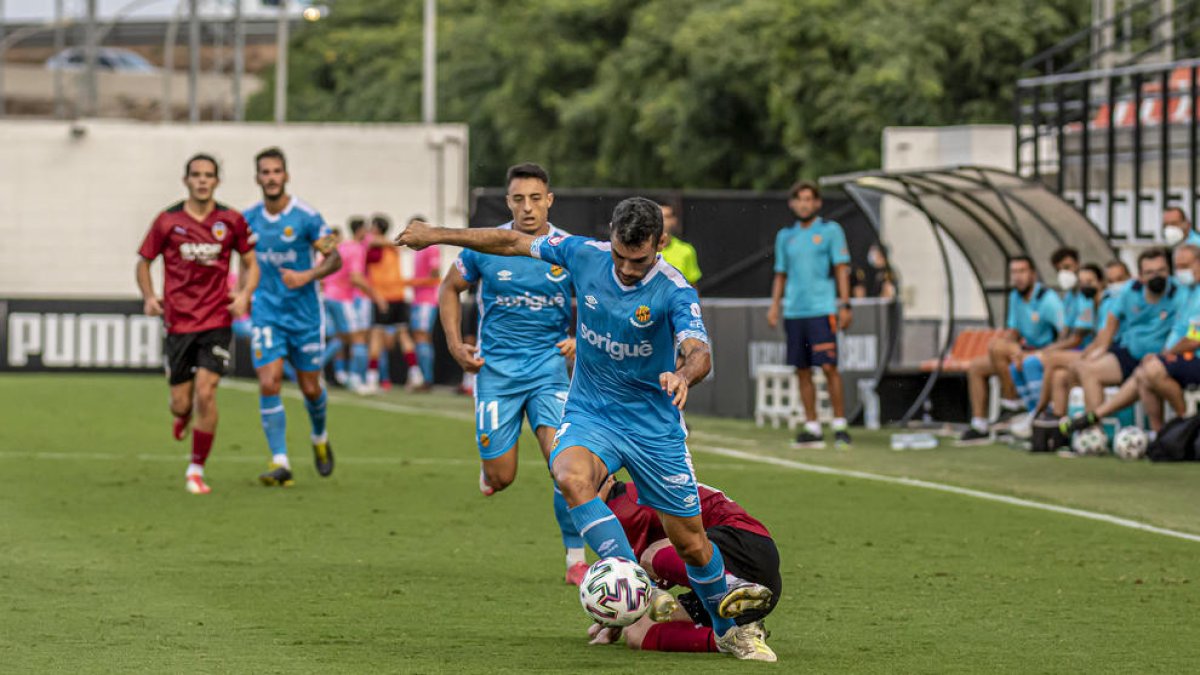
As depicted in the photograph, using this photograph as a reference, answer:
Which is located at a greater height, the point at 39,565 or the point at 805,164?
the point at 805,164

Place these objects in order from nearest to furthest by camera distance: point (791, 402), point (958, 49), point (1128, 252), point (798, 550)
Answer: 1. point (798, 550)
2. point (791, 402)
3. point (1128, 252)
4. point (958, 49)

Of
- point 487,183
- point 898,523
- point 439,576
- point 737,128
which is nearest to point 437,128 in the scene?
point 737,128

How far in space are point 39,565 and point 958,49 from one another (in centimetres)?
3561

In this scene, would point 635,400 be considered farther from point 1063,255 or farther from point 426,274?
point 426,274

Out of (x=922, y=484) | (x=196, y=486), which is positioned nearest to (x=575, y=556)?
(x=196, y=486)

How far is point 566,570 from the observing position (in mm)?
10844

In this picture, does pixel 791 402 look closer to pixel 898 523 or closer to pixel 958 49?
pixel 898 523

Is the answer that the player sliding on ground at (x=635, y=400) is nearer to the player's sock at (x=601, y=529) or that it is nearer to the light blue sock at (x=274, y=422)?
the player's sock at (x=601, y=529)

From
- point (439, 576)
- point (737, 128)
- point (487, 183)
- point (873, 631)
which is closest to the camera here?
point (873, 631)

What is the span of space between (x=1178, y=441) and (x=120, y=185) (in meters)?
A: 21.4

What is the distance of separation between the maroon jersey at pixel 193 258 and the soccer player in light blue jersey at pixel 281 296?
521 millimetres

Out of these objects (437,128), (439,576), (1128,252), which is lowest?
(439,576)

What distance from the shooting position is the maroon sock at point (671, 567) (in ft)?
28.0

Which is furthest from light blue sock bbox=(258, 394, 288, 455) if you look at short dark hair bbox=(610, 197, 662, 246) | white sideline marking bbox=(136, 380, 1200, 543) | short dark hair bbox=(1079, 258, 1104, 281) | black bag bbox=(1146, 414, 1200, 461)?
short dark hair bbox=(1079, 258, 1104, 281)
